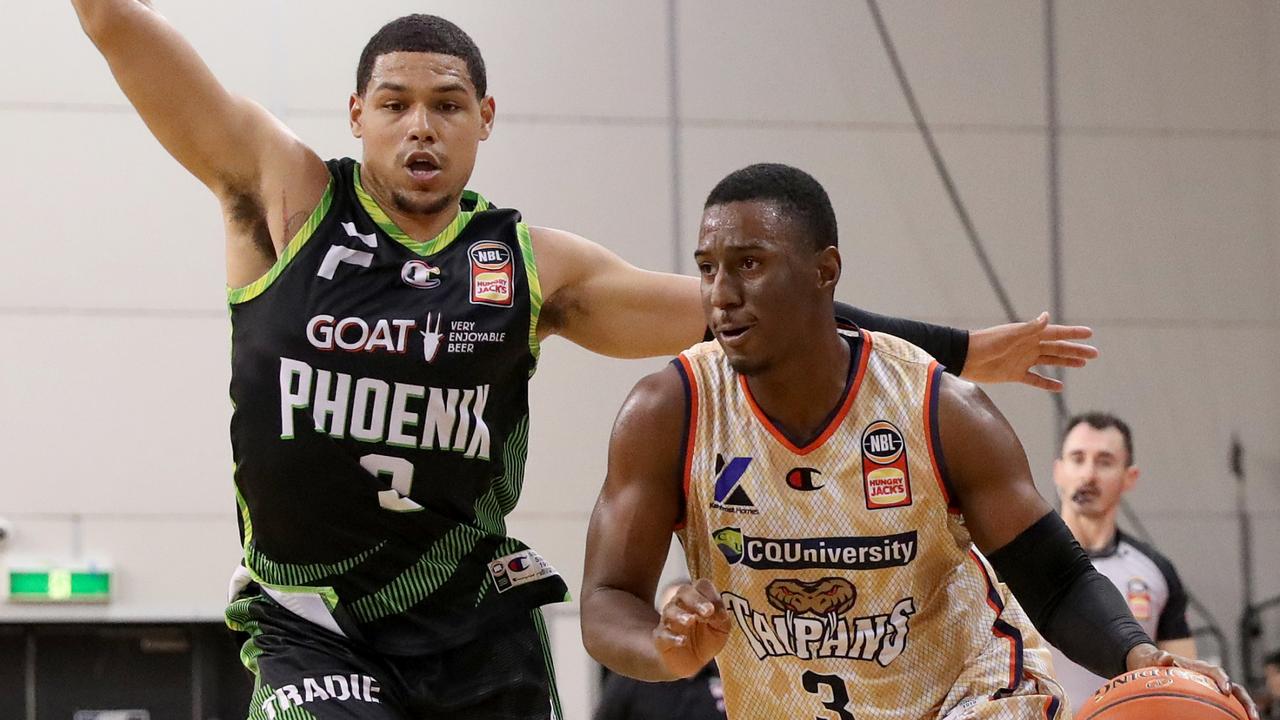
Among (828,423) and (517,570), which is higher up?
(828,423)

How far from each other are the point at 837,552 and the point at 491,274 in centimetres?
107

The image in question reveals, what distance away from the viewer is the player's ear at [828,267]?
342 cm

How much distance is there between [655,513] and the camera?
3.39m

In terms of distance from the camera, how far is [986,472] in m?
3.35

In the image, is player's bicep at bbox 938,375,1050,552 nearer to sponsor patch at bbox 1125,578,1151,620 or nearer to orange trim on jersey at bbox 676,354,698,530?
orange trim on jersey at bbox 676,354,698,530

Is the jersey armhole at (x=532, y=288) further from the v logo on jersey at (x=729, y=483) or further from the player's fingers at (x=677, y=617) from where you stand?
the player's fingers at (x=677, y=617)

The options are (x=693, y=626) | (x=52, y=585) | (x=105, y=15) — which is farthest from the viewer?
(x=52, y=585)

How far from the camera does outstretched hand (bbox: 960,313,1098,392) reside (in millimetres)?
4156

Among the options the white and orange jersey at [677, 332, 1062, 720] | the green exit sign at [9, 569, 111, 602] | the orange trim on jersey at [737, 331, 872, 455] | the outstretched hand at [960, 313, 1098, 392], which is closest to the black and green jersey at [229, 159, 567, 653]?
the white and orange jersey at [677, 332, 1062, 720]

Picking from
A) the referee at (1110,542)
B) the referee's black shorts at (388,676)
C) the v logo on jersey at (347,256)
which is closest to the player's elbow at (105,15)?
the v logo on jersey at (347,256)

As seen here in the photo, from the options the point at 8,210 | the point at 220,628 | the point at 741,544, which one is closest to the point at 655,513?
the point at 741,544

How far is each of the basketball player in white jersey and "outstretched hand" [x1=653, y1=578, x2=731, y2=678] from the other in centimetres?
43

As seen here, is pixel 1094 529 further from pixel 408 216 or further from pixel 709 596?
pixel 709 596

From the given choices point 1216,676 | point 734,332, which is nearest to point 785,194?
point 734,332
